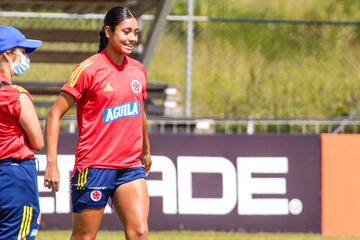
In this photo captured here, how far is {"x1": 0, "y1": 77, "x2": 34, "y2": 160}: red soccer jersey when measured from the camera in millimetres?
6824

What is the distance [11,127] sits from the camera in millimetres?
6883

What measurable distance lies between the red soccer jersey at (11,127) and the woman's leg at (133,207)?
1.21 m

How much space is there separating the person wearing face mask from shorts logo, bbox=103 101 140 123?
1.08 meters

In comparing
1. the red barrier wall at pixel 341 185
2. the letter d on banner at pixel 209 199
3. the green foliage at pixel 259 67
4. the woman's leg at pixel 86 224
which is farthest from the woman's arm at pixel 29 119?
the green foliage at pixel 259 67

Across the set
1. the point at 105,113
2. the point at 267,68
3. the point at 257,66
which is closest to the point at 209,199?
the point at 105,113

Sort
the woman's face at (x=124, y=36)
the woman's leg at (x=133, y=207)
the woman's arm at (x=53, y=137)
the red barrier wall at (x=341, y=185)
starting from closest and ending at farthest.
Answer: the woman's arm at (x=53, y=137) < the woman's leg at (x=133, y=207) < the woman's face at (x=124, y=36) < the red barrier wall at (x=341, y=185)

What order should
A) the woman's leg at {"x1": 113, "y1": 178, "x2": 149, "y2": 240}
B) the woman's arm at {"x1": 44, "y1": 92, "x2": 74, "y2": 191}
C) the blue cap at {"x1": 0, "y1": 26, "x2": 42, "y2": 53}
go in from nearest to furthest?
the blue cap at {"x1": 0, "y1": 26, "x2": 42, "y2": 53} < the woman's arm at {"x1": 44, "y1": 92, "x2": 74, "y2": 191} < the woman's leg at {"x1": 113, "y1": 178, "x2": 149, "y2": 240}

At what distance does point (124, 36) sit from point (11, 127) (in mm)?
1507

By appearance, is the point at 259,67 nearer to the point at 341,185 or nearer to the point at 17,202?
the point at 341,185

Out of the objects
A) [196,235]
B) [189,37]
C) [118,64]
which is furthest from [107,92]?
[189,37]

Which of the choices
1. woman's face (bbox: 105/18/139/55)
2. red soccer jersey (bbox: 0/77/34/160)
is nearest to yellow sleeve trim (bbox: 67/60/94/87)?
woman's face (bbox: 105/18/139/55)

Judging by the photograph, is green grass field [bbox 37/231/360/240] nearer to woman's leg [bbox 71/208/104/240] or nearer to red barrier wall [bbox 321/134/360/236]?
red barrier wall [bbox 321/134/360/236]

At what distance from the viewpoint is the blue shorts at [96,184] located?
8.04m

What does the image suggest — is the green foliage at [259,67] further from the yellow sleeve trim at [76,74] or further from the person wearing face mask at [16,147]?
the person wearing face mask at [16,147]
